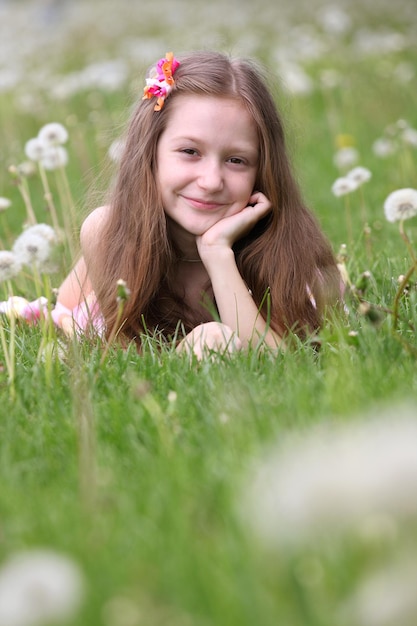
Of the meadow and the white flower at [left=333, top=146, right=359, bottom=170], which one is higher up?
the meadow

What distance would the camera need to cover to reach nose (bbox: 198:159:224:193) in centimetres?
213

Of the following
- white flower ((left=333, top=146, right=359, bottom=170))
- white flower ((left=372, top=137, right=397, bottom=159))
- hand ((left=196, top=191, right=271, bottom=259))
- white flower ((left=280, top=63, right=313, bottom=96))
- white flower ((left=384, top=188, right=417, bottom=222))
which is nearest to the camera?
white flower ((left=384, top=188, right=417, bottom=222))

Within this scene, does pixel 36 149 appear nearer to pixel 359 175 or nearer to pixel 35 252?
pixel 359 175

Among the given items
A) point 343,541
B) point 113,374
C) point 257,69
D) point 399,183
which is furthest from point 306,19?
point 343,541

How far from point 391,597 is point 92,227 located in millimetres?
1771

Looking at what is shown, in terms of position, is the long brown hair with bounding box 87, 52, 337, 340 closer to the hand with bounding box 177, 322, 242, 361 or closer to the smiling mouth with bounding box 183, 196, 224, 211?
the smiling mouth with bounding box 183, 196, 224, 211

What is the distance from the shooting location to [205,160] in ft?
7.06

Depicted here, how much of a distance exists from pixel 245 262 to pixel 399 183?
1628 millimetres

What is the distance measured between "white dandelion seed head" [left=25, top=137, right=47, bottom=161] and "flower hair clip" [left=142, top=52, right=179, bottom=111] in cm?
51

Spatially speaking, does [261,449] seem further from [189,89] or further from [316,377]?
[189,89]

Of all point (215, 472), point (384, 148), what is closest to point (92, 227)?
point (215, 472)

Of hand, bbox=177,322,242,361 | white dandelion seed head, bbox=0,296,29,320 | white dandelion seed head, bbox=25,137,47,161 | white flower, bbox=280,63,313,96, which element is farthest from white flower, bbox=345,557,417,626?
white flower, bbox=280,63,313,96

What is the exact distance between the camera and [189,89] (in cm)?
224

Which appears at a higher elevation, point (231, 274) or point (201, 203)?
point (201, 203)
